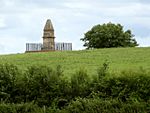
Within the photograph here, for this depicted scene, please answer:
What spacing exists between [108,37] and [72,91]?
2344 inches

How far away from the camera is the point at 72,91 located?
24922 mm

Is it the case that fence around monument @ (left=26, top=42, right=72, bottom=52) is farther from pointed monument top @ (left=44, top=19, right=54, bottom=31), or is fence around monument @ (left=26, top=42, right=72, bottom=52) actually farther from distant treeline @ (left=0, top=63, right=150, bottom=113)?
distant treeline @ (left=0, top=63, right=150, bottom=113)

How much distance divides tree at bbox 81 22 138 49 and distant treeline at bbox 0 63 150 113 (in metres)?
58.8

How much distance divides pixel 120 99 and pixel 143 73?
188 cm

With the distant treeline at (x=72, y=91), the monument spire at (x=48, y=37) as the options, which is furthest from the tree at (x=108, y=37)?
the distant treeline at (x=72, y=91)

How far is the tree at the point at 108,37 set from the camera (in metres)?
84.4

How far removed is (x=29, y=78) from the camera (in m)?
25.5

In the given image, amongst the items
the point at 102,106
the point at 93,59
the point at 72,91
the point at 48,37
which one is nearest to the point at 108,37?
the point at 48,37

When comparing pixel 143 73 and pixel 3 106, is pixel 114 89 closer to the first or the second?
pixel 143 73

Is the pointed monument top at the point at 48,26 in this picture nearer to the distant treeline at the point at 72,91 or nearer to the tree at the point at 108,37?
the tree at the point at 108,37

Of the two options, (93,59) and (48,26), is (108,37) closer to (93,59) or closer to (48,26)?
(48,26)

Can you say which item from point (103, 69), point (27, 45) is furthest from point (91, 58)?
point (27, 45)

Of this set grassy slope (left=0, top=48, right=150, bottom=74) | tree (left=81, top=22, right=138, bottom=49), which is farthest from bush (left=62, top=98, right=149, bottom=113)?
tree (left=81, top=22, right=138, bottom=49)

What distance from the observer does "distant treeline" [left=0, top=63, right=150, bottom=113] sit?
76.0ft
